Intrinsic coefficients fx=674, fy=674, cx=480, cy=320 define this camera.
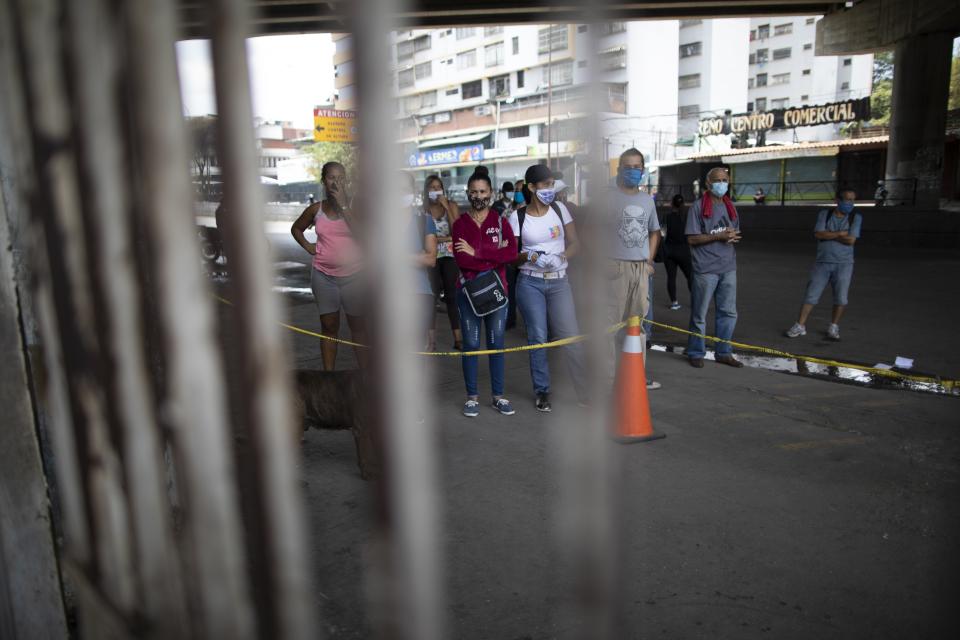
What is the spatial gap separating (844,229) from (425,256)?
189 inches

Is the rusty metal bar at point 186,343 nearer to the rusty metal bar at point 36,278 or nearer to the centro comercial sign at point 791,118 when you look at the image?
the rusty metal bar at point 36,278

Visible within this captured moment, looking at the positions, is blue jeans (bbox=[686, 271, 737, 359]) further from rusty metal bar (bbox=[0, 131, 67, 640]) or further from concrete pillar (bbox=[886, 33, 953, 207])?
concrete pillar (bbox=[886, 33, 953, 207])

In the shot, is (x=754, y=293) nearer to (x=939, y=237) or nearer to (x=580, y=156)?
(x=939, y=237)

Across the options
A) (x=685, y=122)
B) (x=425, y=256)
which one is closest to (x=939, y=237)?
(x=425, y=256)

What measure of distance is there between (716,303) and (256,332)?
567 centimetres

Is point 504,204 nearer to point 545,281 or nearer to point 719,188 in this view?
point 719,188

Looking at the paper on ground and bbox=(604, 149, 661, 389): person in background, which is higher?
bbox=(604, 149, 661, 389): person in background

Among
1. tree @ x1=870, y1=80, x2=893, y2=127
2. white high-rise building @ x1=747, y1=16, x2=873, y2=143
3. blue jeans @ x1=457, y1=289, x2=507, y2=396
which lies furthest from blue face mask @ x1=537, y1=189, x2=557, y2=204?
white high-rise building @ x1=747, y1=16, x2=873, y2=143

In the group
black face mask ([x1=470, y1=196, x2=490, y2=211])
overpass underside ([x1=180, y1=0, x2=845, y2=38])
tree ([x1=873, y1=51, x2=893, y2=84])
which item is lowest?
black face mask ([x1=470, y1=196, x2=490, y2=211])

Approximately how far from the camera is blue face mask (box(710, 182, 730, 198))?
5.83 meters

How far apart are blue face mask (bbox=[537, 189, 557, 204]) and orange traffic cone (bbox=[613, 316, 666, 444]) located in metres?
1.11

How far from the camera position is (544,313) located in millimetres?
4762

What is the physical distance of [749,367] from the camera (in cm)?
608

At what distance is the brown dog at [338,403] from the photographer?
3.50 meters
